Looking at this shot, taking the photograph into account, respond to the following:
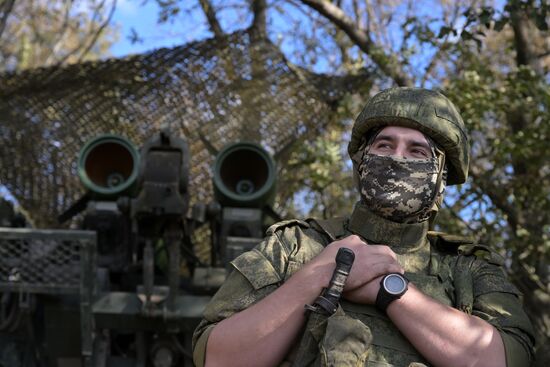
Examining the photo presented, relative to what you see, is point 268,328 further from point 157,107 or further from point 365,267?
point 157,107

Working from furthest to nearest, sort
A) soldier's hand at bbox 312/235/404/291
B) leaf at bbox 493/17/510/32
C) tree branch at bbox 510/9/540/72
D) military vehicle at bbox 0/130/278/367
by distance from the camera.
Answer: tree branch at bbox 510/9/540/72 → military vehicle at bbox 0/130/278/367 → leaf at bbox 493/17/510/32 → soldier's hand at bbox 312/235/404/291

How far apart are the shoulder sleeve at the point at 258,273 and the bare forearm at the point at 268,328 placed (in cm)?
8

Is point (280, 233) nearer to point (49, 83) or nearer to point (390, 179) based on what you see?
point (390, 179)

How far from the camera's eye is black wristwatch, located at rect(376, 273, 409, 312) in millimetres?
2602

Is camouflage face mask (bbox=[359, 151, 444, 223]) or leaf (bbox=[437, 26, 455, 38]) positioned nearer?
camouflage face mask (bbox=[359, 151, 444, 223])

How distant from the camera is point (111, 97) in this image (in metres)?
8.10

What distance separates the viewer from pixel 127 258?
22.4 ft

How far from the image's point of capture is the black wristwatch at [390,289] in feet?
8.54

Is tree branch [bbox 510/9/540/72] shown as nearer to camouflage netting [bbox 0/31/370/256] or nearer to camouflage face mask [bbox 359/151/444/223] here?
camouflage netting [bbox 0/31/370/256]

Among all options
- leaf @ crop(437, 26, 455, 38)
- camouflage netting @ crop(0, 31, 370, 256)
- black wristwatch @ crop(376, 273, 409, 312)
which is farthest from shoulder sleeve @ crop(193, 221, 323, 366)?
camouflage netting @ crop(0, 31, 370, 256)

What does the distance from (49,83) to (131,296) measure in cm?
243

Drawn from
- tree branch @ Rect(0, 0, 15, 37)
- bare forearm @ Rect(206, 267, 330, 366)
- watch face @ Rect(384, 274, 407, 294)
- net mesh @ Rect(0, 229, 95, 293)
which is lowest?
net mesh @ Rect(0, 229, 95, 293)

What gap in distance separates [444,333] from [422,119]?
594 millimetres

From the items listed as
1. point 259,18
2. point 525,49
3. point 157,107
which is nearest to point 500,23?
point 525,49
